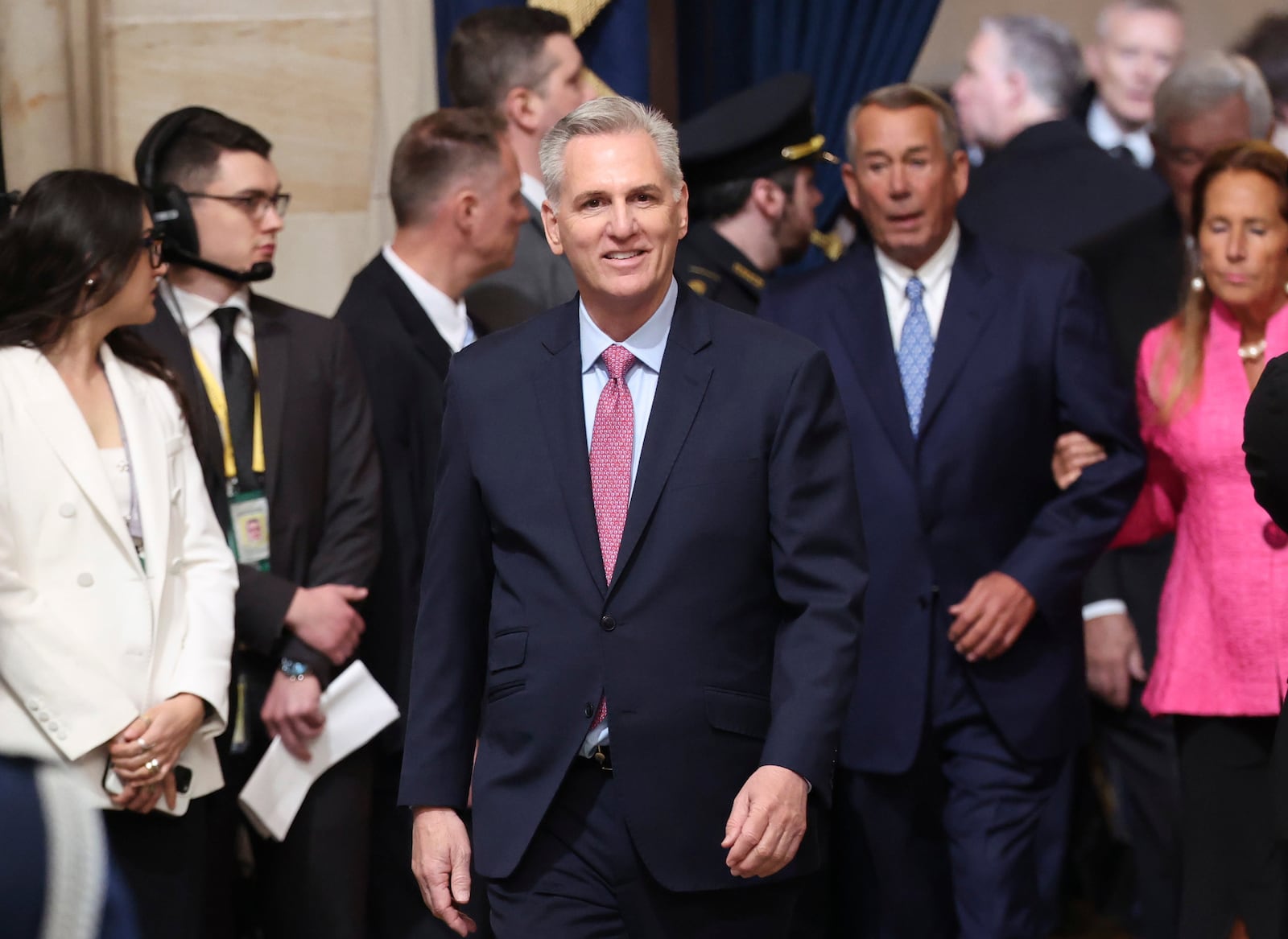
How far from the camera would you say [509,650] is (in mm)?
2758

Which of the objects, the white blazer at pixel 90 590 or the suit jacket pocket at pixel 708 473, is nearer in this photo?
the suit jacket pocket at pixel 708 473

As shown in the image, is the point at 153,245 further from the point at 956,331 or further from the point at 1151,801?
the point at 1151,801

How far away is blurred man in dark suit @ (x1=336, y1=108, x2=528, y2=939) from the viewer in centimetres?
409

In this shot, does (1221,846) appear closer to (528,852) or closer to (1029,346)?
(1029,346)

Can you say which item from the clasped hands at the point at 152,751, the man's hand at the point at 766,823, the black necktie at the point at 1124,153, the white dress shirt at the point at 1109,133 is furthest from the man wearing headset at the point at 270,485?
the white dress shirt at the point at 1109,133

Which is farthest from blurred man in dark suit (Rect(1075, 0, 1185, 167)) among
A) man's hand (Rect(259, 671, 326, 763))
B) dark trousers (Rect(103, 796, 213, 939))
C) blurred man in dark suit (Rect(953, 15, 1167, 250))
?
dark trousers (Rect(103, 796, 213, 939))

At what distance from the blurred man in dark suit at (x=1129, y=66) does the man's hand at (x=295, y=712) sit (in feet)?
12.0

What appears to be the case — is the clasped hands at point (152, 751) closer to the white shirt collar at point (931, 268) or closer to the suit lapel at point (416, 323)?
the suit lapel at point (416, 323)

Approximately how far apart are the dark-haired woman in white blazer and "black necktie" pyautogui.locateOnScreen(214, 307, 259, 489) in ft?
0.87

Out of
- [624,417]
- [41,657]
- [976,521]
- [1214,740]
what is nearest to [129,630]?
[41,657]

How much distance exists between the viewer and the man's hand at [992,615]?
3.62 m

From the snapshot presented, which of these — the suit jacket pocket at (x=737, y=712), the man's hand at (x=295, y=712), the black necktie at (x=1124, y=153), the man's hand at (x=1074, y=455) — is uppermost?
the black necktie at (x=1124, y=153)

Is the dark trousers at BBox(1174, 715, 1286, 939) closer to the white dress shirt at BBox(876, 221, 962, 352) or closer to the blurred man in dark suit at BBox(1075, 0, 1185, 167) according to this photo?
the white dress shirt at BBox(876, 221, 962, 352)

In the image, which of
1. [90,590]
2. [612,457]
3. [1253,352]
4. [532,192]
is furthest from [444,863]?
[532,192]
